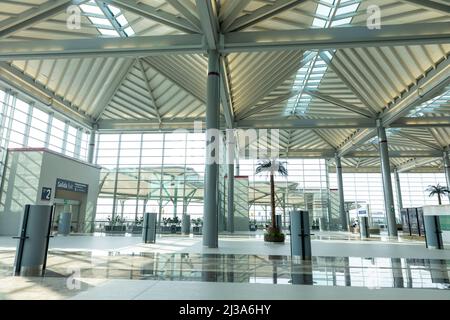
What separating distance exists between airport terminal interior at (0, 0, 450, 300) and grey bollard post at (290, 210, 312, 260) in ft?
0.12

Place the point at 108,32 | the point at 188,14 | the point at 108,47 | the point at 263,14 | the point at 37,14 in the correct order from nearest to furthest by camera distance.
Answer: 1. the point at 188,14
2. the point at 263,14
3. the point at 37,14
4. the point at 108,47
5. the point at 108,32

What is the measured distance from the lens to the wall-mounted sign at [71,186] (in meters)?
21.3

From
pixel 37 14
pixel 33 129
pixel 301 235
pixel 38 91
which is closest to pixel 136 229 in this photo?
pixel 33 129

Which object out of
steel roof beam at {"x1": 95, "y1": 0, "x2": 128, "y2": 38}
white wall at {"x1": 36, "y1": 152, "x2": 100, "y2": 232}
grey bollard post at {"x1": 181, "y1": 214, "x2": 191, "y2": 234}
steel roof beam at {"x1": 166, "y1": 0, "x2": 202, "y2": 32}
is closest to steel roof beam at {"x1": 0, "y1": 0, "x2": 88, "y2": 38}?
steel roof beam at {"x1": 95, "y1": 0, "x2": 128, "y2": 38}

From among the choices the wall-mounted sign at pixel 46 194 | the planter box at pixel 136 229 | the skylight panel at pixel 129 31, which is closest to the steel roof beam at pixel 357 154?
the planter box at pixel 136 229

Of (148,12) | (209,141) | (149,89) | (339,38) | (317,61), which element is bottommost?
(209,141)

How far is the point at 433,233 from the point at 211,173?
9574 mm

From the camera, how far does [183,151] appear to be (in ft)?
103

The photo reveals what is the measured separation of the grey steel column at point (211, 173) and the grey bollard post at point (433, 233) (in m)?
8.85

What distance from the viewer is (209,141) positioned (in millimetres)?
12078

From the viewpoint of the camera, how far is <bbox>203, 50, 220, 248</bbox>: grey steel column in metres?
11.8

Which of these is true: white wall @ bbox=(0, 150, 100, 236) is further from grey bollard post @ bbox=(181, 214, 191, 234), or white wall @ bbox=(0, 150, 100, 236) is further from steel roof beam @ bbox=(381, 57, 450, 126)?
steel roof beam @ bbox=(381, 57, 450, 126)

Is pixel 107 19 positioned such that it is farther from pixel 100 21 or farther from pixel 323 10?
pixel 323 10

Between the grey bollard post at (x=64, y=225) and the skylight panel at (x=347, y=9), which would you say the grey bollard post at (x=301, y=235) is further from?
the grey bollard post at (x=64, y=225)
